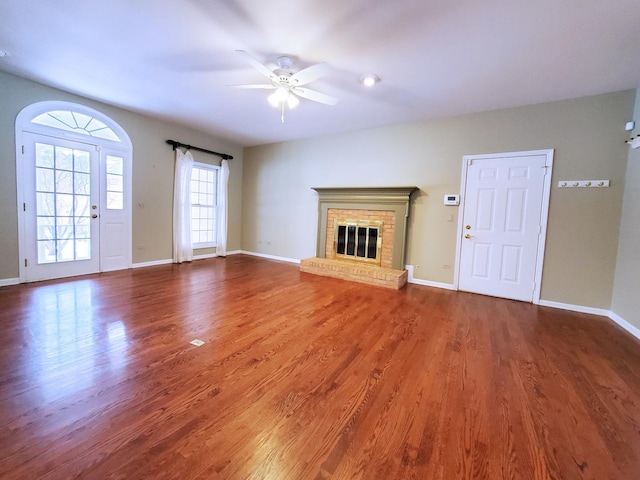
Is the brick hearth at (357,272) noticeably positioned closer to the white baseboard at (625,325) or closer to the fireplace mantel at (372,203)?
the fireplace mantel at (372,203)

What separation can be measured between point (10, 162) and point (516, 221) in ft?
22.6

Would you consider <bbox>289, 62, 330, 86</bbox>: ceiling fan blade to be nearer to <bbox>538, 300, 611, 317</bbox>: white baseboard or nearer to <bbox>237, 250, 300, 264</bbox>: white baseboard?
<bbox>237, 250, 300, 264</bbox>: white baseboard

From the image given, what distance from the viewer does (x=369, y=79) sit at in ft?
10.3

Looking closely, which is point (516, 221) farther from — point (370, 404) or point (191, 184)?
point (191, 184)

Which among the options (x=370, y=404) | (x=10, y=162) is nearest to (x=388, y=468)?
(x=370, y=404)

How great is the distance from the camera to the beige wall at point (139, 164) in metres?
3.51

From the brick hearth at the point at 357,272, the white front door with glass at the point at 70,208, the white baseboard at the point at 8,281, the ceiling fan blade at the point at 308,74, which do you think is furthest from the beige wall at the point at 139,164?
the ceiling fan blade at the point at 308,74

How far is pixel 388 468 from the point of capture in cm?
123

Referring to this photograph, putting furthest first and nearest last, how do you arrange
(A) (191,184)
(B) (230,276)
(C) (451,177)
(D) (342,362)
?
1. (A) (191,184)
2. (B) (230,276)
3. (C) (451,177)
4. (D) (342,362)

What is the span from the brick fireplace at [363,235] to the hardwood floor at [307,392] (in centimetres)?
141

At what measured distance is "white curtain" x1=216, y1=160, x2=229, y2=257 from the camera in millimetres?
6258

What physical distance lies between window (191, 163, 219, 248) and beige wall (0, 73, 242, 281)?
0.29 m

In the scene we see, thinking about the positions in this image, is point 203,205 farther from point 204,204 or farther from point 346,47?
point 346,47

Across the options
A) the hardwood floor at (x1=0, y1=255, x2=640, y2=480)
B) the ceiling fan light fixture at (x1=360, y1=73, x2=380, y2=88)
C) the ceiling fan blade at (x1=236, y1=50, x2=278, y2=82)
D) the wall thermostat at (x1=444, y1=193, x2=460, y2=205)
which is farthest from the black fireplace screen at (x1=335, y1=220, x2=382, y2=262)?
the ceiling fan blade at (x1=236, y1=50, x2=278, y2=82)
